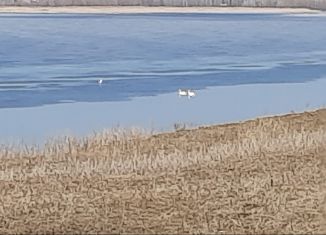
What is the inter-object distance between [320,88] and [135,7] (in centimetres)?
5801

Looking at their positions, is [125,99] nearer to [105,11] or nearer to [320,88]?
[320,88]

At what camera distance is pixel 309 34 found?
42.2 m

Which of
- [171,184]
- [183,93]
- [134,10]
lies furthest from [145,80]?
[134,10]

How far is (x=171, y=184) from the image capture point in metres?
9.34

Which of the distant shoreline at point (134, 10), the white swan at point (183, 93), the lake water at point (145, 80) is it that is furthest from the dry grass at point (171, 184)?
the distant shoreline at point (134, 10)

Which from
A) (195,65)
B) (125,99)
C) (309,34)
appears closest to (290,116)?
(125,99)

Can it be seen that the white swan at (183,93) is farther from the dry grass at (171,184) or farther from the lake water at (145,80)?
the dry grass at (171,184)

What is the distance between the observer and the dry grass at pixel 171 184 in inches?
304

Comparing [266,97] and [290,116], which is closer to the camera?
[290,116]

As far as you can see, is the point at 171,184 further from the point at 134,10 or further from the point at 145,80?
the point at 134,10

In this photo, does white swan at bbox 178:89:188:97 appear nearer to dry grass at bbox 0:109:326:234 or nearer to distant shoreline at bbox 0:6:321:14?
dry grass at bbox 0:109:326:234

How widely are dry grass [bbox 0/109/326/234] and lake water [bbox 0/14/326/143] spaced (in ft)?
10.1

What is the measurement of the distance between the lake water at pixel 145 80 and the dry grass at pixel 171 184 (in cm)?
308

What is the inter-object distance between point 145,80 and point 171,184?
13.4m
